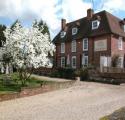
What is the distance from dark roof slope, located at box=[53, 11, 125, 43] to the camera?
138 ft

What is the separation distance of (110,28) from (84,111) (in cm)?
2831

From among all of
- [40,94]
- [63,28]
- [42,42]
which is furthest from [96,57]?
[40,94]

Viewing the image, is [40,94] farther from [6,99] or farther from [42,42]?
[42,42]

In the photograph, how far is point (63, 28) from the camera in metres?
52.5

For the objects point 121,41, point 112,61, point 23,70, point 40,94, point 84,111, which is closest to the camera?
point 84,111

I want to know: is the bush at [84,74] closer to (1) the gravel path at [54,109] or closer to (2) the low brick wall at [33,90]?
(2) the low brick wall at [33,90]

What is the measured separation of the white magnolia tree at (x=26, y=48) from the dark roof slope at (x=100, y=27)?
17332mm

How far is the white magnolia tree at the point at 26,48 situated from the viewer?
945 inches

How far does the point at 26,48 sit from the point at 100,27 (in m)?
21.2

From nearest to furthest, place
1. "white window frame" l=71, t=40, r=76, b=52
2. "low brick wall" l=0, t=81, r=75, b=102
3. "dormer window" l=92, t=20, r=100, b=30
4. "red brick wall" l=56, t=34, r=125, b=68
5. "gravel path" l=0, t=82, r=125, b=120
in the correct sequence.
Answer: "gravel path" l=0, t=82, r=125, b=120 < "low brick wall" l=0, t=81, r=75, b=102 < "red brick wall" l=56, t=34, r=125, b=68 < "dormer window" l=92, t=20, r=100, b=30 < "white window frame" l=71, t=40, r=76, b=52

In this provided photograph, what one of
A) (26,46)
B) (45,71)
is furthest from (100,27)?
(26,46)

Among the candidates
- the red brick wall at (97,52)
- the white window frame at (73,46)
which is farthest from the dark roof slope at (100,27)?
the white window frame at (73,46)

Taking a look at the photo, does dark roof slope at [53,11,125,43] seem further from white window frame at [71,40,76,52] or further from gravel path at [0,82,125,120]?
gravel path at [0,82,125,120]

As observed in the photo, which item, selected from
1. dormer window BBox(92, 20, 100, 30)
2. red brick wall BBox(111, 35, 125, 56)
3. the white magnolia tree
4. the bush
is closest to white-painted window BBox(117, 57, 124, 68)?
red brick wall BBox(111, 35, 125, 56)
